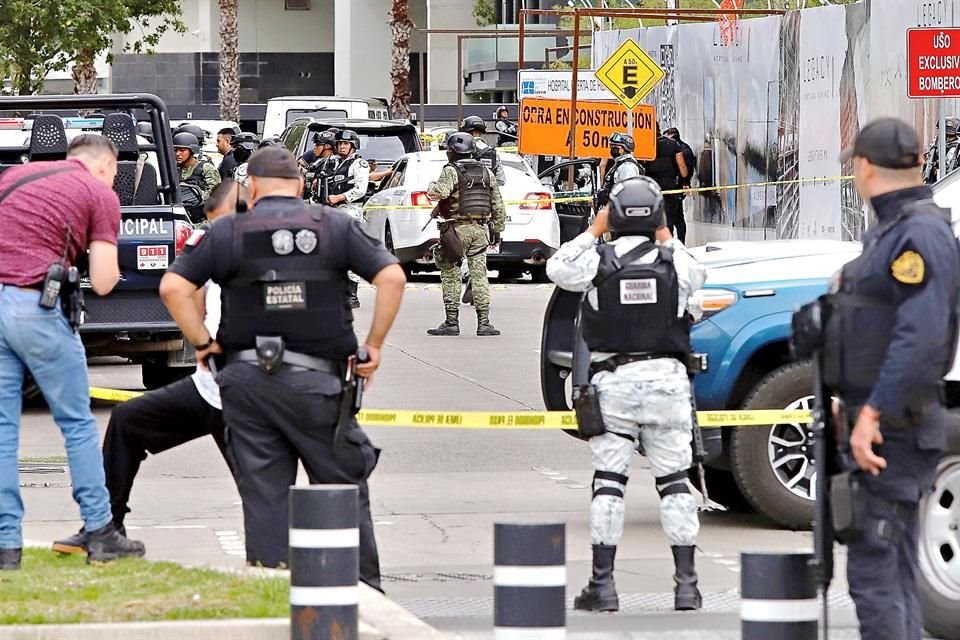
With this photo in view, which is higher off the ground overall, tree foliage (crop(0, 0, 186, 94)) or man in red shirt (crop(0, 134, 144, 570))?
tree foliage (crop(0, 0, 186, 94))

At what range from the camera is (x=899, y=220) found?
5516 mm

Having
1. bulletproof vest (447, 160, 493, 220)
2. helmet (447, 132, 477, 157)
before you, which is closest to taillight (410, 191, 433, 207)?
bulletproof vest (447, 160, 493, 220)

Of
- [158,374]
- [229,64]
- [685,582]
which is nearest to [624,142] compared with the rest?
[158,374]

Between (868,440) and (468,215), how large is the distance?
12.7 meters

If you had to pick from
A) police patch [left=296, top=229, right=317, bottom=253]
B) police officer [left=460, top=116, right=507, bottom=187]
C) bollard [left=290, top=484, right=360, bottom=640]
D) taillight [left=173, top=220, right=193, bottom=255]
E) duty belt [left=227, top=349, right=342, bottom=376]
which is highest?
police officer [left=460, top=116, right=507, bottom=187]

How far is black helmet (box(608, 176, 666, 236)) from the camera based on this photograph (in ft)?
24.6

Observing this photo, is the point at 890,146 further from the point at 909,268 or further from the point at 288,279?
the point at 288,279

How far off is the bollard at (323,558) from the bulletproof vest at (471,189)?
11946 millimetres

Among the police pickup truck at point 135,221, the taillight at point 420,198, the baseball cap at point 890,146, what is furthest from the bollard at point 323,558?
the taillight at point 420,198

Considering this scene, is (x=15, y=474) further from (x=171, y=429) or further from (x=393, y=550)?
(x=393, y=550)

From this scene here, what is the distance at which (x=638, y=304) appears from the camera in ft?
24.5

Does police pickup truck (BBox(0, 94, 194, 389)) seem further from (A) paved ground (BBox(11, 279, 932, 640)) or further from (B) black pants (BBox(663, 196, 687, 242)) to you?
(B) black pants (BBox(663, 196, 687, 242))

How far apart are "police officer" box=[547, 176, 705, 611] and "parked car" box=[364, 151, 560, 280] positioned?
15.6 m

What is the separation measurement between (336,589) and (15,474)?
1976mm
